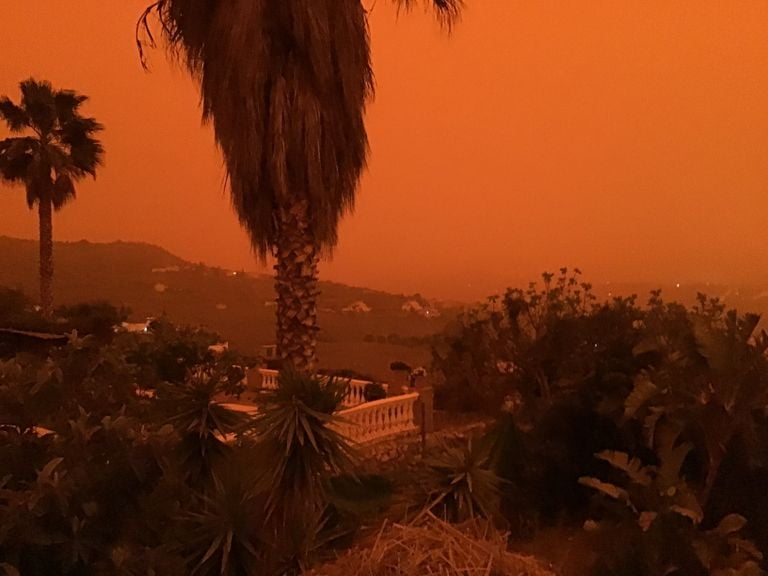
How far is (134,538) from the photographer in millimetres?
3988

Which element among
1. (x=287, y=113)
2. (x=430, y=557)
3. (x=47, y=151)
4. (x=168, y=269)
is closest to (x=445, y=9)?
(x=287, y=113)

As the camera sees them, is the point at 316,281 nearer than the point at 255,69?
No

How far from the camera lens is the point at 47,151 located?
643 inches

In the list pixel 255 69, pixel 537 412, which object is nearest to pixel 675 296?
pixel 537 412

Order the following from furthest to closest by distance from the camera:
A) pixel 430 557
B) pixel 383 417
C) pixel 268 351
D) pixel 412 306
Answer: pixel 412 306 → pixel 268 351 → pixel 383 417 → pixel 430 557

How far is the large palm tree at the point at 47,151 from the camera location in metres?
16.3

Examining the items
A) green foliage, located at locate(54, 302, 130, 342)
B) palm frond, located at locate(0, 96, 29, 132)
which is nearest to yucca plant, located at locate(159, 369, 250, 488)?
green foliage, located at locate(54, 302, 130, 342)

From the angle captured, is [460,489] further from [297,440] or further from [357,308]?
[357,308]

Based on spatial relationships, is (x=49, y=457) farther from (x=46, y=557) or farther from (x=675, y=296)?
(x=675, y=296)

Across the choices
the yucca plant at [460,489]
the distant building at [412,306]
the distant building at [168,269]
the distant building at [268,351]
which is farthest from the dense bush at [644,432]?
the distant building at [168,269]

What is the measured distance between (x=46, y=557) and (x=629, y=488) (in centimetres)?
398

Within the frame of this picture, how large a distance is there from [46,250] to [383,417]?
11293 millimetres

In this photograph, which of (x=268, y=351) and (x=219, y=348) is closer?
(x=219, y=348)

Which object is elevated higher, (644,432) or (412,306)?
(412,306)
